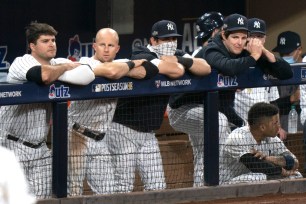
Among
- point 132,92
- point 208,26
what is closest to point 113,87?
point 132,92

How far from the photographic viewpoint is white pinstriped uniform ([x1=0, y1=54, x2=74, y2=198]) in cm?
491

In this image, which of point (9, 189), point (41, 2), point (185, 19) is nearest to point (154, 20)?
point (185, 19)

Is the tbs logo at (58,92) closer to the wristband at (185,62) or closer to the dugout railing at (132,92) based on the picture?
the dugout railing at (132,92)

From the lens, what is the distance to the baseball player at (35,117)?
16.1ft

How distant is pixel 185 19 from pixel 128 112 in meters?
3.90

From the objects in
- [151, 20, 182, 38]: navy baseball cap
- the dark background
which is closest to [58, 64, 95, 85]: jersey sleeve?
[151, 20, 182, 38]: navy baseball cap

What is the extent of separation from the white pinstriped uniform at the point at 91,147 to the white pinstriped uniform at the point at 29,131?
183 millimetres

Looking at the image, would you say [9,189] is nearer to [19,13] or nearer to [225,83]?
[225,83]

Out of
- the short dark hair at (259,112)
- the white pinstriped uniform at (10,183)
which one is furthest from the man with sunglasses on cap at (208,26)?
the white pinstriped uniform at (10,183)

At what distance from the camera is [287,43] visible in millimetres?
7934

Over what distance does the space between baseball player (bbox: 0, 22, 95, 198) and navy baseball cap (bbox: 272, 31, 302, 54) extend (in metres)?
3.28

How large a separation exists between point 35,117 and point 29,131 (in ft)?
0.30

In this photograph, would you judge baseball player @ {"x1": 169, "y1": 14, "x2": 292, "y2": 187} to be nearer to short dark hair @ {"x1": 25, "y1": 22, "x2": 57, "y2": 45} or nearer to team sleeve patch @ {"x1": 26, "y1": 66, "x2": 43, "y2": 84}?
short dark hair @ {"x1": 25, "y1": 22, "x2": 57, "y2": 45}

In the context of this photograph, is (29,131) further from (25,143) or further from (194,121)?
(194,121)
